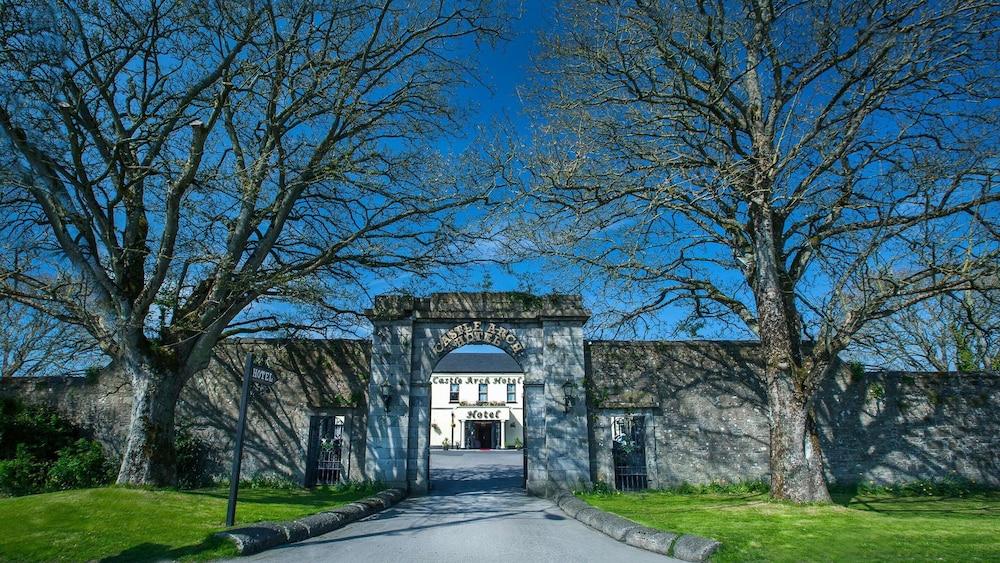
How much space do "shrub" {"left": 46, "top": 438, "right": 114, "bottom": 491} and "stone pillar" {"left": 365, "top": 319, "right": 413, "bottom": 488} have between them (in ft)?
19.9

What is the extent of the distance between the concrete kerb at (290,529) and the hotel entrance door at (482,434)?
31.0m

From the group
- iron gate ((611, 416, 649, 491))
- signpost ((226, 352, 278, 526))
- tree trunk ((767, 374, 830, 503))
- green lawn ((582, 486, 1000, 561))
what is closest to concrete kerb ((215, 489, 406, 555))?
signpost ((226, 352, 278, 526))

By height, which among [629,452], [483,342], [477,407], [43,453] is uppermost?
[483,342]

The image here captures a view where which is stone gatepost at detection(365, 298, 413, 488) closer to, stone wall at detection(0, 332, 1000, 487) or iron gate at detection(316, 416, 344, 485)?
stone wall at detection(0, 332, 1000, 487)

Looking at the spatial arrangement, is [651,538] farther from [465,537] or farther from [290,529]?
[290,529]

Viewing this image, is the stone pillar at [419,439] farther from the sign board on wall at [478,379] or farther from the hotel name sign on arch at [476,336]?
the sign board on wall at [478,379]

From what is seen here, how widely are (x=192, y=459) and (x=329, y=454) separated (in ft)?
11.0

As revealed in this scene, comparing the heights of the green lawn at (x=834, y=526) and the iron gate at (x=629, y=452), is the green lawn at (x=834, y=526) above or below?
below

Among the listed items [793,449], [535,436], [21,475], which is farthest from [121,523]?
[793,449]

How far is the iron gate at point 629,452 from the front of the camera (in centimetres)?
1405

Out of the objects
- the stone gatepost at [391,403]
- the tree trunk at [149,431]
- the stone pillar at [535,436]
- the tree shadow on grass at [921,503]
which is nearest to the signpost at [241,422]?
the tree trunk at [149,431]

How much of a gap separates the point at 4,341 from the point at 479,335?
18330 millimetres

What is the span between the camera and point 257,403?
14641 millimetres

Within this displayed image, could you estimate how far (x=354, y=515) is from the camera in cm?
958
